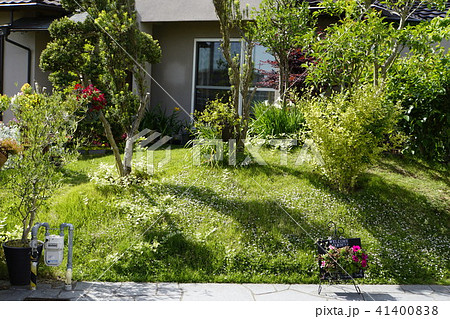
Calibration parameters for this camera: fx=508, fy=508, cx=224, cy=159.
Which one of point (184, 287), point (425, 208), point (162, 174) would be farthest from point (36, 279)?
point (425, 208)

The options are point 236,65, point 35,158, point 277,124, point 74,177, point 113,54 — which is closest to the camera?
point 35,158

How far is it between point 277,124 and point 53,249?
539 centimetres

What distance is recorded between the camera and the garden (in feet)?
19.5

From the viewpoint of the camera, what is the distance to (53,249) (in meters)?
5.29

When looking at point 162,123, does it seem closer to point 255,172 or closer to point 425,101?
point 255,172

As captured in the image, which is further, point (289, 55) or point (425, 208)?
point (289, 55)

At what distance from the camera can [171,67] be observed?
13203 millimetres

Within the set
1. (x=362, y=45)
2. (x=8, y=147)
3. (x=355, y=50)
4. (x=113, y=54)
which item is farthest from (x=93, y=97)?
(x=362, y=45)

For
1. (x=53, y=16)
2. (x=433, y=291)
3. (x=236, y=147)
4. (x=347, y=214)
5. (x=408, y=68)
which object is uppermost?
(x=53, y=16)

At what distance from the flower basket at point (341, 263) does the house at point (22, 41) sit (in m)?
9.39

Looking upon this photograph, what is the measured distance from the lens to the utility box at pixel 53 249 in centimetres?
529

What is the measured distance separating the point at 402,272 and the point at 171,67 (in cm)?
870

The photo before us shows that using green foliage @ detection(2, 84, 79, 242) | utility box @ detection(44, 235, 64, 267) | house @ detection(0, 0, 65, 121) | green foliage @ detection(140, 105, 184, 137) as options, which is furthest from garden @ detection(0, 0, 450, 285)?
house @ detection(0, 0, 65, 121)

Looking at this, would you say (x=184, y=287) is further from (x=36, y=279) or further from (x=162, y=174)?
(x=162, y=174)
